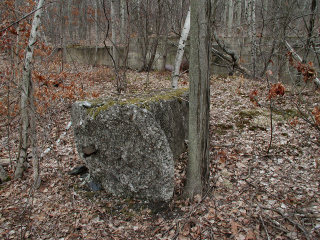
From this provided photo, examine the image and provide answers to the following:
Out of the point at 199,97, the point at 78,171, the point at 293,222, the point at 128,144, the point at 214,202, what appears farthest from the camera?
the point at 78,171

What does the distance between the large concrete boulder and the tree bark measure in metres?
0.35

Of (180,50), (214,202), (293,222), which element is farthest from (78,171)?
(180,50)

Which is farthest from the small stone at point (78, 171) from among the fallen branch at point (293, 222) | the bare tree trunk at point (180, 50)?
the bare tree trunk at point (180, 50)

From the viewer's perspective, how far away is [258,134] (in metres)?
4.81

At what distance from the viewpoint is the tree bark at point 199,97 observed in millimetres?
2816

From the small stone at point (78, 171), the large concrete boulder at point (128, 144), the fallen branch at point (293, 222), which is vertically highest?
the large concrete boulder at point (128, 144)

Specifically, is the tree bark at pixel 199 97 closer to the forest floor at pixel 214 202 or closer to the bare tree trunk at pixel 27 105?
the forest floor at pixel 214 202

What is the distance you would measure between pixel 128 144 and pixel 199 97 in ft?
4.17

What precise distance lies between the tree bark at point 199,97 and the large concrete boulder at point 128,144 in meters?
0.35

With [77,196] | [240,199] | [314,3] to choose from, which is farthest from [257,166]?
[314,3]

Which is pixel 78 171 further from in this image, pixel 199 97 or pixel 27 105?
pixel 199 97

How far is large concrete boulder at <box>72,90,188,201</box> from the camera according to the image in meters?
3.24

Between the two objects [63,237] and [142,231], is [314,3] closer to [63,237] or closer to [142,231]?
[142,231]

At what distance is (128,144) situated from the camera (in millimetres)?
3365
